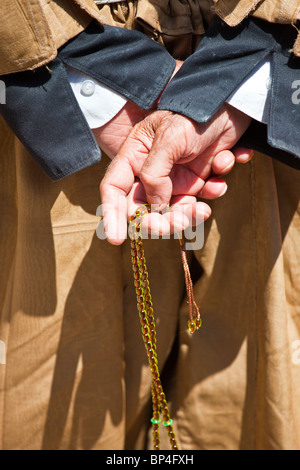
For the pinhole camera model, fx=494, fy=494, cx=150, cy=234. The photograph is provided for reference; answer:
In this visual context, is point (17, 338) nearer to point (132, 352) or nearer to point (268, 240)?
point (132, 352)

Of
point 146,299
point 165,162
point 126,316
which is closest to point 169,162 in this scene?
point 165,162

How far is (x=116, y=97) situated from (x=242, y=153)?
0.78 feet

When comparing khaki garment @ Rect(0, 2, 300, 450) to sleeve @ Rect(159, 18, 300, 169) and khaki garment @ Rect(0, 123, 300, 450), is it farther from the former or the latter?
sleeve @ Rect(159, 18, 300, 169)

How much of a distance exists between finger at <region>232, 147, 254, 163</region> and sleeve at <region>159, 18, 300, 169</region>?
0.07 meters

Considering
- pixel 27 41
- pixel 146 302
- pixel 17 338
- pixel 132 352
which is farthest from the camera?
pixel 132 352

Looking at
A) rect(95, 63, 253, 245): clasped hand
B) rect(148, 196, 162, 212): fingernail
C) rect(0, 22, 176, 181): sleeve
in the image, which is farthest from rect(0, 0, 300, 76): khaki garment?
rect(148, 196, 162, 212): fingernail

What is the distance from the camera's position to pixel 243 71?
797 millimetres

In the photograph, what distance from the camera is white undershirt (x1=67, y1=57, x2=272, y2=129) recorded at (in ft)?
2.67

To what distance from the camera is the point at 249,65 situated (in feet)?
2.62

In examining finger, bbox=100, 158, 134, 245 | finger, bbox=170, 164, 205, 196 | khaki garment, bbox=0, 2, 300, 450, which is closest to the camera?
finger, bbox=100, 158, 134, 245

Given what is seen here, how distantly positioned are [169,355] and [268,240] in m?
0.43

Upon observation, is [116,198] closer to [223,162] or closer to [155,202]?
[155,202]

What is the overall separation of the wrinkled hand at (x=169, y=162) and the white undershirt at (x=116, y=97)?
30 mm
